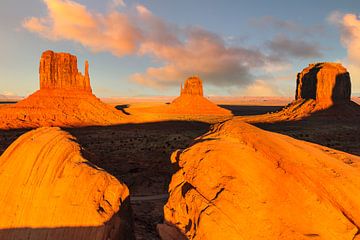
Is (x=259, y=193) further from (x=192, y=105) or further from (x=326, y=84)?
(x=192, y=105)

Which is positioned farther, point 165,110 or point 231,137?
point 165,110

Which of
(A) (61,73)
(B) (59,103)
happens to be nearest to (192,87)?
(A) (61,73)

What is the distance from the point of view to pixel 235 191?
30.0 ft

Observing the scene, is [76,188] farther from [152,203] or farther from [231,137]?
[152,203]

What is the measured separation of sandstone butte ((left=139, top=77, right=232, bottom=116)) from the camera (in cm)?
15462

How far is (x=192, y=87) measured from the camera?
169 m

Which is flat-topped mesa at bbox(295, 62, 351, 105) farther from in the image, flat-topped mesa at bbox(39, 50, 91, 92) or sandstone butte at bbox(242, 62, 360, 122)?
flat-topped mesa at bbox(39, 50, 91, 92)

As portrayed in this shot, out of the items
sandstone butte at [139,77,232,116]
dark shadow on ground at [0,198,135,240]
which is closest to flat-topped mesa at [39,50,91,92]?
sandstone butte at [139,77,232,116]

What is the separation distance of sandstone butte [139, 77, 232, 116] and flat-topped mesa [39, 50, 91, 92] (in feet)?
188

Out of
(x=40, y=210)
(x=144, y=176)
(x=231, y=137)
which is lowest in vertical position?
(x=144, y=176)

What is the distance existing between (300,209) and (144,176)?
69.9 feet

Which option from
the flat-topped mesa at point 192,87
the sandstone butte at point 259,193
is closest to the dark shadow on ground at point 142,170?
the sandstone butte at point 259,193

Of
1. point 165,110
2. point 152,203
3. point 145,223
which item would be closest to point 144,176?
point 152,203

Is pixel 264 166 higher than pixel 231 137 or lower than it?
lower
